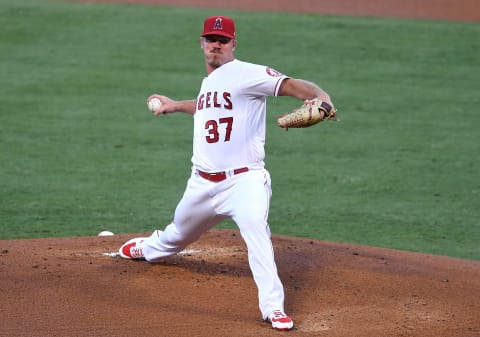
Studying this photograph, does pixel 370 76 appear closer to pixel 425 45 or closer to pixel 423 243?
pixel 425 45

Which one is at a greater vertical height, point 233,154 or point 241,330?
point 233,154

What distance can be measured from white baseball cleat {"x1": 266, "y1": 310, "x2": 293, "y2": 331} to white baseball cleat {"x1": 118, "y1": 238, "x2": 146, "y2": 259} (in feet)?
5.12

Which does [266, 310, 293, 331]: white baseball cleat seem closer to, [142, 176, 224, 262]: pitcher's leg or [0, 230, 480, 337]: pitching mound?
[0, 230, 480, 337]: pitching mound

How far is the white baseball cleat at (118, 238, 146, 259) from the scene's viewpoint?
6703mm

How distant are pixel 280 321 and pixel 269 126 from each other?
7066mm

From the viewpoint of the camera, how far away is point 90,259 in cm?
683

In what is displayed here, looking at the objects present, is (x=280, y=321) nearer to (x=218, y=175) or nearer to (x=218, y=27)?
(x=218, y=175)

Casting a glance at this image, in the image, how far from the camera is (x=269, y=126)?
1230 cm

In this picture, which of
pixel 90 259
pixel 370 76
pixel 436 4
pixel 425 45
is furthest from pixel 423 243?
pixel 436 4

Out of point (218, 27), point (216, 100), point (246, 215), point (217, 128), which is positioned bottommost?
point (246, 215)

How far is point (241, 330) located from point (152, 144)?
20.9 ft

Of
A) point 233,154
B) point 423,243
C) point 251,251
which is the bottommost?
point 423,243

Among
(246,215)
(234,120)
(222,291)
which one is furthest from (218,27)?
(222,291)

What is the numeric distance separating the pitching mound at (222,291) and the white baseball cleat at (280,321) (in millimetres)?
51
